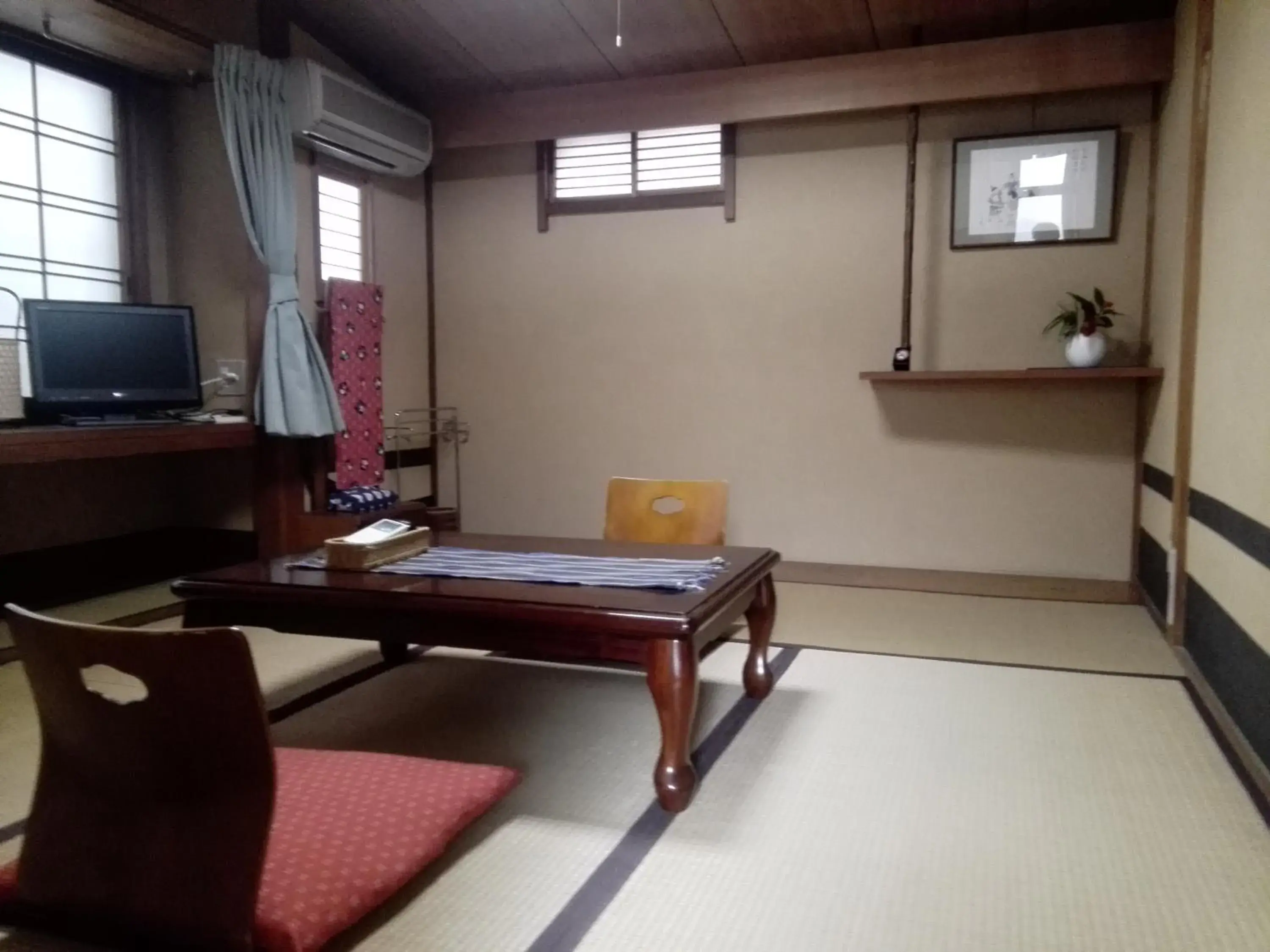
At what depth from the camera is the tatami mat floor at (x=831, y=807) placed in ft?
5.12

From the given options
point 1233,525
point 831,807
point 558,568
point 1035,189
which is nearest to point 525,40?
point 1035,189

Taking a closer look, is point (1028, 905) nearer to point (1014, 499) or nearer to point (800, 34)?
point (1014, 499)

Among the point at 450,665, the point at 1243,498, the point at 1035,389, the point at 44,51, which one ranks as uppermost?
the point at 44,51

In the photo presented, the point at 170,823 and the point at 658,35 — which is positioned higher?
the point at 658,35

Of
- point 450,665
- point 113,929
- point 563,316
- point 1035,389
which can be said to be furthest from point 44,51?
point 1035,389

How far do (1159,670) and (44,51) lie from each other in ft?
15.8

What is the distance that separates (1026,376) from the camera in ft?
12.9

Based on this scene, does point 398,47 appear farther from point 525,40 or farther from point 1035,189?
point 1035,189

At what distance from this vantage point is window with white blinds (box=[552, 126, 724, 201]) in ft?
15.6

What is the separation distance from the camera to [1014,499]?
4.37m

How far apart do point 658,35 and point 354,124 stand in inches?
57.4

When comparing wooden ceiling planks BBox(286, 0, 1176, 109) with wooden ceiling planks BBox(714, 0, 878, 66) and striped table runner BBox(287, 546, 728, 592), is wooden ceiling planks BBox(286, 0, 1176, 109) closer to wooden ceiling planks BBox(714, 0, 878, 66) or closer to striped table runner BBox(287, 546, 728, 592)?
wooden ceiling planks BBox(714, 0, 878, 66)

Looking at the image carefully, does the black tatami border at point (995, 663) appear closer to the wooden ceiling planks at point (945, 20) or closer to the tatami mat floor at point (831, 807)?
the tatami mat floor at point (831, 807)

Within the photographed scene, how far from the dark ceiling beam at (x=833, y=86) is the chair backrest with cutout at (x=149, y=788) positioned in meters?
3.92
